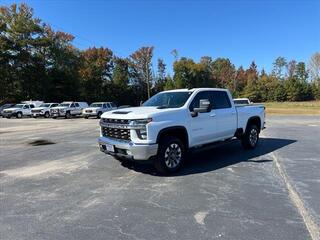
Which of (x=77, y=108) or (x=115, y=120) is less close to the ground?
(x=115, y=120)

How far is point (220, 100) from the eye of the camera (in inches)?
381

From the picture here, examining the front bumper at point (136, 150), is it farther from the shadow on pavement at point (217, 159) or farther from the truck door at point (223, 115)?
the truck door at point (223, 115)

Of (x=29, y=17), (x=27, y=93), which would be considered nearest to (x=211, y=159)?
(x=27, y=93)

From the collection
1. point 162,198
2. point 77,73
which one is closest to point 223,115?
point 162,198

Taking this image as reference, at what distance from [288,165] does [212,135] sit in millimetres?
2030

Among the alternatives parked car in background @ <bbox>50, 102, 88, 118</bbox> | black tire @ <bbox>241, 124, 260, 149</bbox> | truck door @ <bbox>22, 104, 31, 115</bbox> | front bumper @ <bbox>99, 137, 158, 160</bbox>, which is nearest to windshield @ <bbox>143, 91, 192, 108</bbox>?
front bumper @ <bbox>99, 137, 158, 160</bbox>

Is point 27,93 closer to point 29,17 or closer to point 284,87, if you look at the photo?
point 29,17

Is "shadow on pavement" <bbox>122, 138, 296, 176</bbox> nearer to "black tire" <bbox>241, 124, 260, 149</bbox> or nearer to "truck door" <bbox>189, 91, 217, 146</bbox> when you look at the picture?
"black tire" <bbox>241, 124, 260, 149</bbox>

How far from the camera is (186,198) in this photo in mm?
6027

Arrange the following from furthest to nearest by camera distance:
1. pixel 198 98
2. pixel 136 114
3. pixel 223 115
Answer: pixel 223 115 → pixel 198 98 → pixel 136 114

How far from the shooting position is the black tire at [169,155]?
7.57m

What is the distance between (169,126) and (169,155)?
2.19ft

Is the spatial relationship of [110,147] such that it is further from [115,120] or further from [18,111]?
[18,111]

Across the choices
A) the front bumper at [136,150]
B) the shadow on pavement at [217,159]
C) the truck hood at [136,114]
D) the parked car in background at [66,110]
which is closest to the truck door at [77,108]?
the parked car in background at [66,110]
